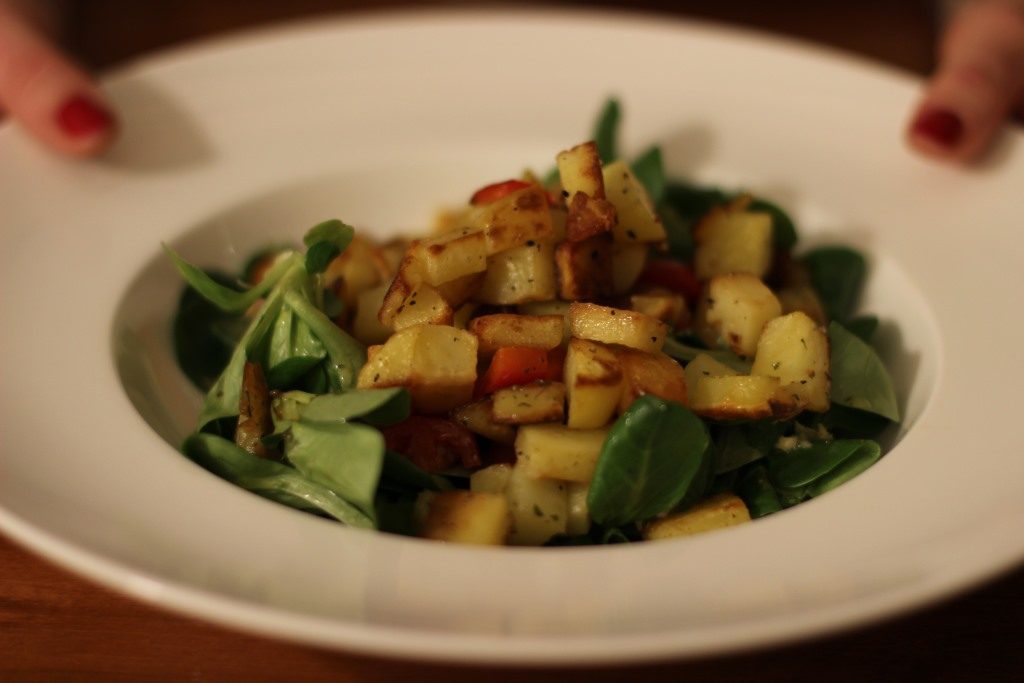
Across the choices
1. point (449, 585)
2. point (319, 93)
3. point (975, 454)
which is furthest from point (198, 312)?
point (975, 454)

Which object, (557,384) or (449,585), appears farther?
(557,384)

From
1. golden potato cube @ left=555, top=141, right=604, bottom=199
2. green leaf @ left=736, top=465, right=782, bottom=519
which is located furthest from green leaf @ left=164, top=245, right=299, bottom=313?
green leaf @ left=736, top=465, right=782, bottom=519

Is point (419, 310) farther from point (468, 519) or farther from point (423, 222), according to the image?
point (423, 222)

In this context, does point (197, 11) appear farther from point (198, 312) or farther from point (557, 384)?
point (557, 384)

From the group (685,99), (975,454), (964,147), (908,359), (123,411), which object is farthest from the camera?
(685,99)

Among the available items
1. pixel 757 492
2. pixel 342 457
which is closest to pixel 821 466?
pixel 757 492

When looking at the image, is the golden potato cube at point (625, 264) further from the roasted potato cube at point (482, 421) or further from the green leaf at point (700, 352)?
the roasted potato cube at point (482, 421)
